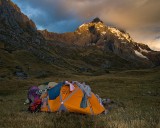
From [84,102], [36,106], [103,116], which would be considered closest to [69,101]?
[84,102]

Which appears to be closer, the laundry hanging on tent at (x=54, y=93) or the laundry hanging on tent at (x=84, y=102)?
the laundry hanging on tent at (x=84, y=102)

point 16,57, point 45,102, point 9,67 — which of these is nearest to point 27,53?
point 16,57

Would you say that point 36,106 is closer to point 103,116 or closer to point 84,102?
point 84,102

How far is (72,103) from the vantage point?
15.8 meters

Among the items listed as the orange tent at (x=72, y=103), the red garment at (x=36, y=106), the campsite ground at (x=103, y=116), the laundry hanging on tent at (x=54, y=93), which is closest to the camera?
the campsite ground at (x=103, y=116)

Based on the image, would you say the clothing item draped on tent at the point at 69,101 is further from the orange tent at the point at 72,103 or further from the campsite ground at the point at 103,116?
the campsite ground at the point at 103,116

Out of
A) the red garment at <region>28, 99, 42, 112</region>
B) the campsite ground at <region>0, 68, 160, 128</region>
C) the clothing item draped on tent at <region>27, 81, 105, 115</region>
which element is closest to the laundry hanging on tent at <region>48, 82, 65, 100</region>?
the clothing item draped on tent at <region>27, 81, 105, 115</region>

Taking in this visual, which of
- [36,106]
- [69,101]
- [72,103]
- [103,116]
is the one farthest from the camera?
[36,106]

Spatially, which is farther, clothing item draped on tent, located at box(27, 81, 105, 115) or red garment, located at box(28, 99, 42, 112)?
red garment, located at box(28, 99, 42, 112)

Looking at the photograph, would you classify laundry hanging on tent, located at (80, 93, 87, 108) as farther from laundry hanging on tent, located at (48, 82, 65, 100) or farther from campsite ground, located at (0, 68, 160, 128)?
laundry hanging on tent, located at (48, 82, 65, 100)

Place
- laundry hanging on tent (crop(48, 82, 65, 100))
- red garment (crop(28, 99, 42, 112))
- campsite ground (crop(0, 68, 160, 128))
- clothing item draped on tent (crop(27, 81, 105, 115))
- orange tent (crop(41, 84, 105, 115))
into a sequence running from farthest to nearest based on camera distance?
red garment (crop(28, 99, 42, 112)), laundry hanging on tent (crop(48, 82, 65, 100)), clothing item draped on tent (crop(27, 81, 105, 115)), orange tent (crop(41, 84, 105, 115)), campsite ground (crop(0, 68, 160, 128))

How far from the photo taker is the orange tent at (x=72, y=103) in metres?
15.6

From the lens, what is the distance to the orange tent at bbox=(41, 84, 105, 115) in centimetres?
1555

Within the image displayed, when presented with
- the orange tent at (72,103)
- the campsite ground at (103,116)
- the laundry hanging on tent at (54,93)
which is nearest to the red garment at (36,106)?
the campsite ground at (103,116)
